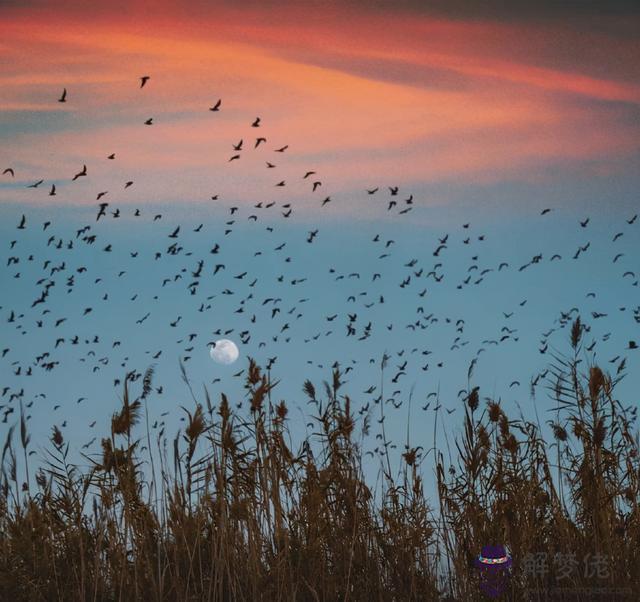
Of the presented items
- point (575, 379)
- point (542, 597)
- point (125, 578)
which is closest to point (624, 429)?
point (575, 379)

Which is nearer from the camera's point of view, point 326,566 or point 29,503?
point 326,566

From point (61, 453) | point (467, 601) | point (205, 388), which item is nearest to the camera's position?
point (205, 388)

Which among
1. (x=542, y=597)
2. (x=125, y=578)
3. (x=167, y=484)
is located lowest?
(x=542, y=597)

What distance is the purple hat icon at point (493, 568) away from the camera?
5.91 metres

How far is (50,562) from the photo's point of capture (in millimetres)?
6789

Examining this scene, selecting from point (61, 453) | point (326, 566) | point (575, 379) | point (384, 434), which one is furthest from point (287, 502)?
point (575, 379)

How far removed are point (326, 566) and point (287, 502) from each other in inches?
20.2

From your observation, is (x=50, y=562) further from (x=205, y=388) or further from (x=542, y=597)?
(x=542, y=597)

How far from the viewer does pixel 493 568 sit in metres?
5.97

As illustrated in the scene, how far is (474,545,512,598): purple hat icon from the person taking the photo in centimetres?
591

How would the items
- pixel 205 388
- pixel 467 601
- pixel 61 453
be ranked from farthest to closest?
pixel 61 453, pixel 467 601, pixel 205 388

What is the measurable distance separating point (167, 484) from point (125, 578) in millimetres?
681

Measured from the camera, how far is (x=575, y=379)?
23.1ft

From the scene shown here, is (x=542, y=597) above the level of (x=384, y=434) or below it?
below
